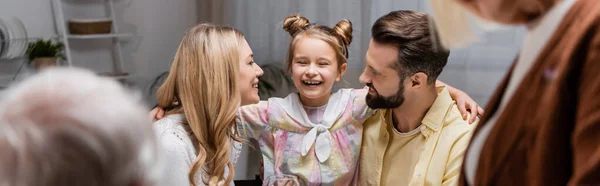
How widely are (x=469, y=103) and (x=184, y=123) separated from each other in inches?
28.2

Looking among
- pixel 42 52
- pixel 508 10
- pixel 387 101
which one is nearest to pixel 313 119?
pixel 387 101

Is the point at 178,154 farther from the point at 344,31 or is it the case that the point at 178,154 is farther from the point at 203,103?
the point at 344,31

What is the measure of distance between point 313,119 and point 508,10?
1.32 metres

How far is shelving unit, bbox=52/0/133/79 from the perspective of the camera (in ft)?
12.3

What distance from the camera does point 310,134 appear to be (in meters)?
2.03

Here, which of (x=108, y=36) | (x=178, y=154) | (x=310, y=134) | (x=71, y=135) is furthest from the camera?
(x=108, y=36)

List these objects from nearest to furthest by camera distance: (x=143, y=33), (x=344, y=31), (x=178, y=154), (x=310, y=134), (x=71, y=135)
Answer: (x=71, y=135) → (x=178, y=154) → (x=310, y=134) → (x=344, y=31) → (x=143, y=33)

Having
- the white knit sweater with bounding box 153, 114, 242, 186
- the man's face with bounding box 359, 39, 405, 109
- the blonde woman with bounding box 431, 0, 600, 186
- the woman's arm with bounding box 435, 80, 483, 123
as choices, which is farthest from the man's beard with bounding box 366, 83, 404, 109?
the blonde woman with bounding box 431, 0, 600, 186

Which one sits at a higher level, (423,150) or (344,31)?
(344,31)

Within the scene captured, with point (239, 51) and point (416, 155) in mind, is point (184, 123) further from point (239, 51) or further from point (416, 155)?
point (416, 155)

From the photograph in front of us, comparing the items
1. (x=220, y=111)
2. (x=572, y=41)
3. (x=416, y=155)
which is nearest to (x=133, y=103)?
(x=572, y=41)

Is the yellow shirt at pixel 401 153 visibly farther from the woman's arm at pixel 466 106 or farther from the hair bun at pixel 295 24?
the hair bun at pixel 295 24

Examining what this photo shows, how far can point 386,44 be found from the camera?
1.96 metres

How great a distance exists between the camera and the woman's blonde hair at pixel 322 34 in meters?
2.08
